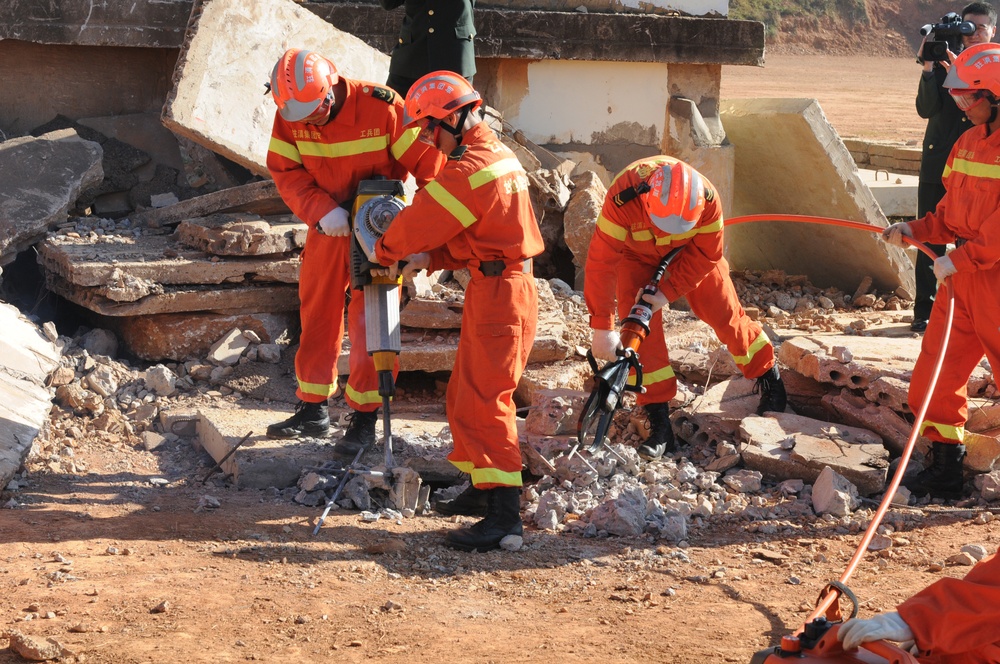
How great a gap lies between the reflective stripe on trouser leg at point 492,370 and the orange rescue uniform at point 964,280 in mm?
1996

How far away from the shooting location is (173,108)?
6.59 m

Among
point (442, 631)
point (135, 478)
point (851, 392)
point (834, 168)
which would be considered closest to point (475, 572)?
point (442, 631)

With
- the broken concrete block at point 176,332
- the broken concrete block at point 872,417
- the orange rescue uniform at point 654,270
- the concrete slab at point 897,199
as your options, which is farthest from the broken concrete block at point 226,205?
the concrete slab at point 897,199

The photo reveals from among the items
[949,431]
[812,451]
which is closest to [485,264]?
[812,451]

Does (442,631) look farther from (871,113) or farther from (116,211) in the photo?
(871,113)

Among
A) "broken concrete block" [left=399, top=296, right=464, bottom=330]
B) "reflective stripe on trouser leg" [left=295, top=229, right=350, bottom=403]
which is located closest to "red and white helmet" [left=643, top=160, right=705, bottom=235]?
"reflective stripe on trouser leg" [left=295, top=229, right=350, bottom=403]

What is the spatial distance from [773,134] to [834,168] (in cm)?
61

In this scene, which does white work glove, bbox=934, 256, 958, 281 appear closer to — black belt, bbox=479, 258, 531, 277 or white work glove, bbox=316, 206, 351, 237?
black belt, bbox=479, 258, 531, 277

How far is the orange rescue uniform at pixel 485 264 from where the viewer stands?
4.44m

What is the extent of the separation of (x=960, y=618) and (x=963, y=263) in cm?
265

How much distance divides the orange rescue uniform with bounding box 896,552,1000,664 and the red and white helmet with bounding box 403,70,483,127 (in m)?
2.67

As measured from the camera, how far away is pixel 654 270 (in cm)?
571

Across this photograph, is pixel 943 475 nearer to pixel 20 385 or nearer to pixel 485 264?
pixel 485 264

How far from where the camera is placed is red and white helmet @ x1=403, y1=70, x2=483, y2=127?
14.8 feet
